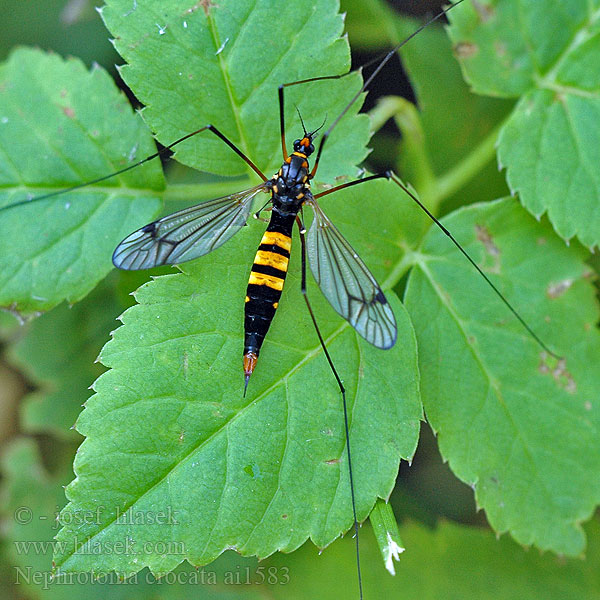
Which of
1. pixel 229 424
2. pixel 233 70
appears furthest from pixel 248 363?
pixel 233 70

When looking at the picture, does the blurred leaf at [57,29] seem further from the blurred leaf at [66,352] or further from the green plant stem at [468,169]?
the green plant stem at [468,169]

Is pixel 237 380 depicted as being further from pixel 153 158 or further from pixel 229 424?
pixel 153 158

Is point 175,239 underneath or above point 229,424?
above

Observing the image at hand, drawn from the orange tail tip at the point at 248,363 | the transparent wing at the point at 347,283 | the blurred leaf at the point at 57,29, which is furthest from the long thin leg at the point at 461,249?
the blurred leaf at the point at 57,29

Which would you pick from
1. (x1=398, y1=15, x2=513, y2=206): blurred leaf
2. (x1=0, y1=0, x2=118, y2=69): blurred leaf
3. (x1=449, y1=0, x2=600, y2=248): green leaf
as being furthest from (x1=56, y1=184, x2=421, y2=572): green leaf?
(x1=0, y1=0, x2=118, y2=69): blurred leaf

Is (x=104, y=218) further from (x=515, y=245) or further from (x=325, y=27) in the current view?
(x=515, y=245)

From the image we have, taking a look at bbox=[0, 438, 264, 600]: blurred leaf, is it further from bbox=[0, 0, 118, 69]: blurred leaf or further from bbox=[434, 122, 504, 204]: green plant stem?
bbox=[0, 0, 118, 69]: blurred leaf
